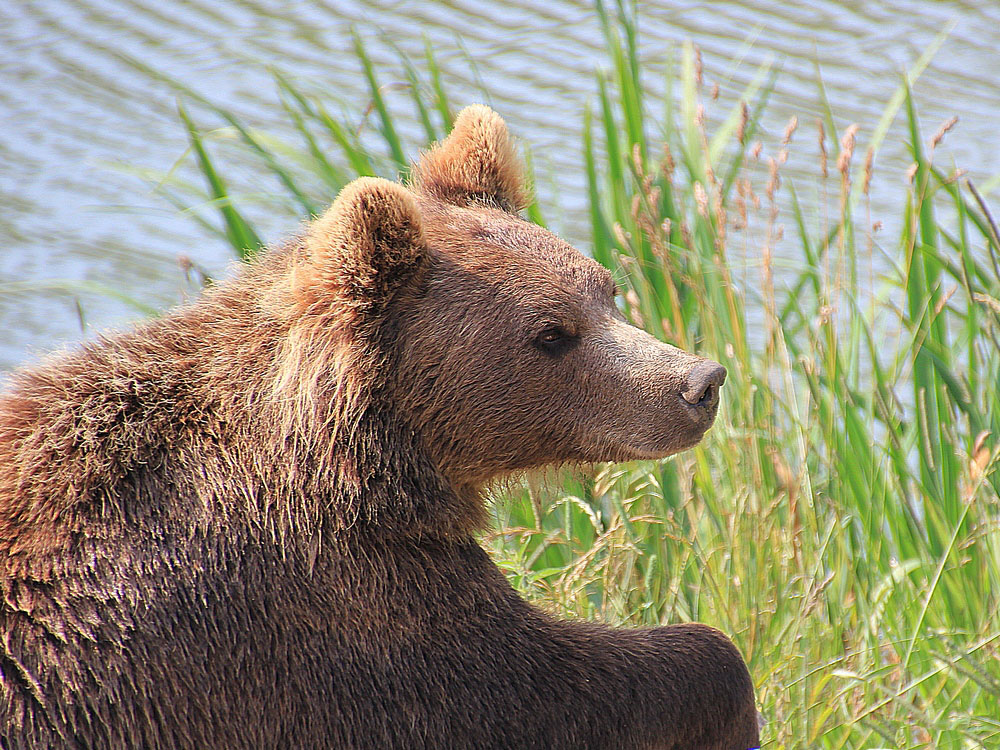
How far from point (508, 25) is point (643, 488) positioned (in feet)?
21.6

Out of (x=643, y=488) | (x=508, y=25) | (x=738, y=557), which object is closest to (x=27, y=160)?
(x=508, y=25)

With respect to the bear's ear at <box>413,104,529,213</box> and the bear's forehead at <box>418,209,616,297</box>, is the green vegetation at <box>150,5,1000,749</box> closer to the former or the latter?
the bear's forehead at <box>418,209,616,297</box>

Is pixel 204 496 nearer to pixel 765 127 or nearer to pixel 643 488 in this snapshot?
pixel 643 488

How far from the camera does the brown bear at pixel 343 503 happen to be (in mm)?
2867

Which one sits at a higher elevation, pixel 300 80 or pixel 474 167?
pixel 474 167

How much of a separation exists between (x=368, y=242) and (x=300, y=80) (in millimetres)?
6420

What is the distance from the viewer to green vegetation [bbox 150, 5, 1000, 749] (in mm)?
3992

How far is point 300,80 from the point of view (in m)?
9.17

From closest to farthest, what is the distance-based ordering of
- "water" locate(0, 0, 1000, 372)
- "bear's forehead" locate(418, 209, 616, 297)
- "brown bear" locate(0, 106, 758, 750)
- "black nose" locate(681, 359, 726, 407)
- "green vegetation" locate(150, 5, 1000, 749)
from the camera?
"brown bear" locate(0, 106, 758, 750) → "black nose" locate(681, 359, 726, 407) → "bear's forehead" locate(418, 209, 616, 297) → "green vegetation" locate(150, 5, 1000, 749) → "water" locate(0, 0, 1000, 372)

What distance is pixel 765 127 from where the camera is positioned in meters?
9.03

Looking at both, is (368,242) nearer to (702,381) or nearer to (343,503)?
(343,503)

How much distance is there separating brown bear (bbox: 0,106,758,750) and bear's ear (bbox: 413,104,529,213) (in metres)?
0.22

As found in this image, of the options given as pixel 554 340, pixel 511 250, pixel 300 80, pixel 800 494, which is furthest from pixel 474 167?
pixel 300 80

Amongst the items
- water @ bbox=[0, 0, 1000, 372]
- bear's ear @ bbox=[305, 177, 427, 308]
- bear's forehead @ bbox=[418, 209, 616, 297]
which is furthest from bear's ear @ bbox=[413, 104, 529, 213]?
water @ bbox=[0, 0, 1000, 372]
